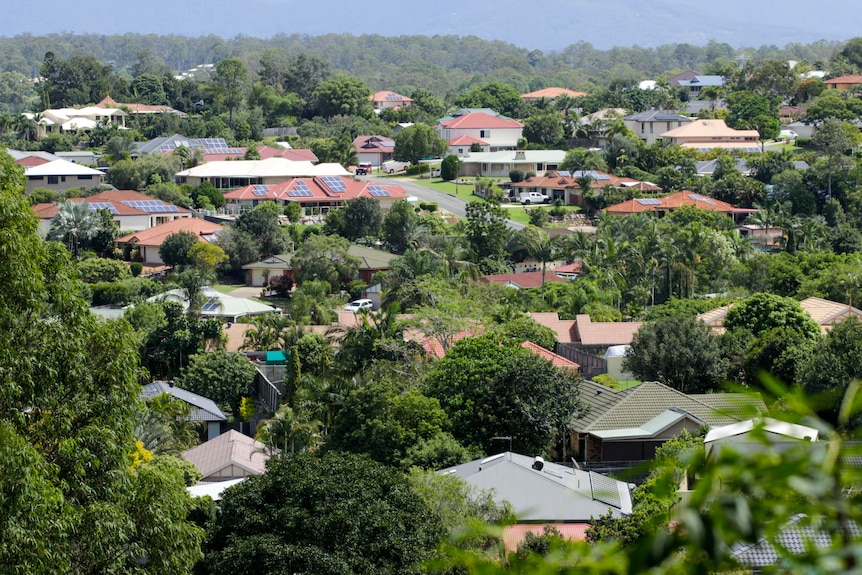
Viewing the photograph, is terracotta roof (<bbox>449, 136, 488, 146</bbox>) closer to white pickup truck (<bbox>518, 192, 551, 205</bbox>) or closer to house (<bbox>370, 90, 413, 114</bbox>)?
white pickup truck (<bbox>518, 192, 551, 205</bbox>)

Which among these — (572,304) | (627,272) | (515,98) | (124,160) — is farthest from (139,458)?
(515,98)

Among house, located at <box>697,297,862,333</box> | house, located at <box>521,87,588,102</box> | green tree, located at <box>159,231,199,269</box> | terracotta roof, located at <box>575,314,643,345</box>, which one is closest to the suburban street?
green tree, located at <box>159,231,199,269</box>

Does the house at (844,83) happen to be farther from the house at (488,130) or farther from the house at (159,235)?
the house at (159,235)

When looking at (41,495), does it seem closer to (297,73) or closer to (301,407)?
(301,407)

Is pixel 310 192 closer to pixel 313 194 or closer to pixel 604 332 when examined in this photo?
pixel 313 194

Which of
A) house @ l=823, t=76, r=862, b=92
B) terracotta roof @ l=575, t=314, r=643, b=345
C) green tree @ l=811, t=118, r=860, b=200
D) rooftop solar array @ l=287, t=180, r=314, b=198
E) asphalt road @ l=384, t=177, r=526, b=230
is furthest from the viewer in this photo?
house @ l=823, t=76, r=862, b=92

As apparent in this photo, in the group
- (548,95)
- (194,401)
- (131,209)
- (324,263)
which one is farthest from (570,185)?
(548,95)

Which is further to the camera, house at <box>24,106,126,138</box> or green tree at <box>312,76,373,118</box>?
green tree at <box>312,76,373,118</box>

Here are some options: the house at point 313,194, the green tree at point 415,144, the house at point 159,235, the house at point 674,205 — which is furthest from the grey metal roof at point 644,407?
the green tree at point 415,144
